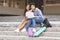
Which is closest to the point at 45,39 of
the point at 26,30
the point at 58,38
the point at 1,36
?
the point at 58,38

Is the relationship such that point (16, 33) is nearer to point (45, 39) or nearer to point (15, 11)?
point (45, 39)

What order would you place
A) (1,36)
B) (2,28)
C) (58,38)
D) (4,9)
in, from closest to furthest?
(58,38), (1,36), (2,28), (4,9)

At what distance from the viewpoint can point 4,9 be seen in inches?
473

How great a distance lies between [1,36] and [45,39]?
1636mm

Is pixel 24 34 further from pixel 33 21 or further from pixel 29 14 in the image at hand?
pixel 29 14

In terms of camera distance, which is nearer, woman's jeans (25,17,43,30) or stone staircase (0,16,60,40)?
stone staircase (0,16,60,40)

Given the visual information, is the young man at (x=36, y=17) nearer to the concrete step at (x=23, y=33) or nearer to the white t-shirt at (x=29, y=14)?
the white t-shirt at (x=29, y=14)

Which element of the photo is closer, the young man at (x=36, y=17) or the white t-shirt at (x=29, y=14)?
the young man at (x=36, y=17)

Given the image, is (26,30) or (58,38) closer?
(58,38)

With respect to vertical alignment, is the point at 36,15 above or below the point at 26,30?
above

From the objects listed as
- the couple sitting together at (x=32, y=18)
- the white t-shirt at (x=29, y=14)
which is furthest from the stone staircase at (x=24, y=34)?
the white t-shirt at (x=29, y=14)

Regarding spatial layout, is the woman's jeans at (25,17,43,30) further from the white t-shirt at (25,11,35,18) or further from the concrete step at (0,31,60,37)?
the concrete step at (0,31,60,37)

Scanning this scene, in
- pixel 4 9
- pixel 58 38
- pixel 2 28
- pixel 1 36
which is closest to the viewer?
pixel 58 38

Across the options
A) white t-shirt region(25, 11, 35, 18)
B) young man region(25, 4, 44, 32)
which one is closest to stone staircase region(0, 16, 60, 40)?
young man region(25, 4, 44, 32)
